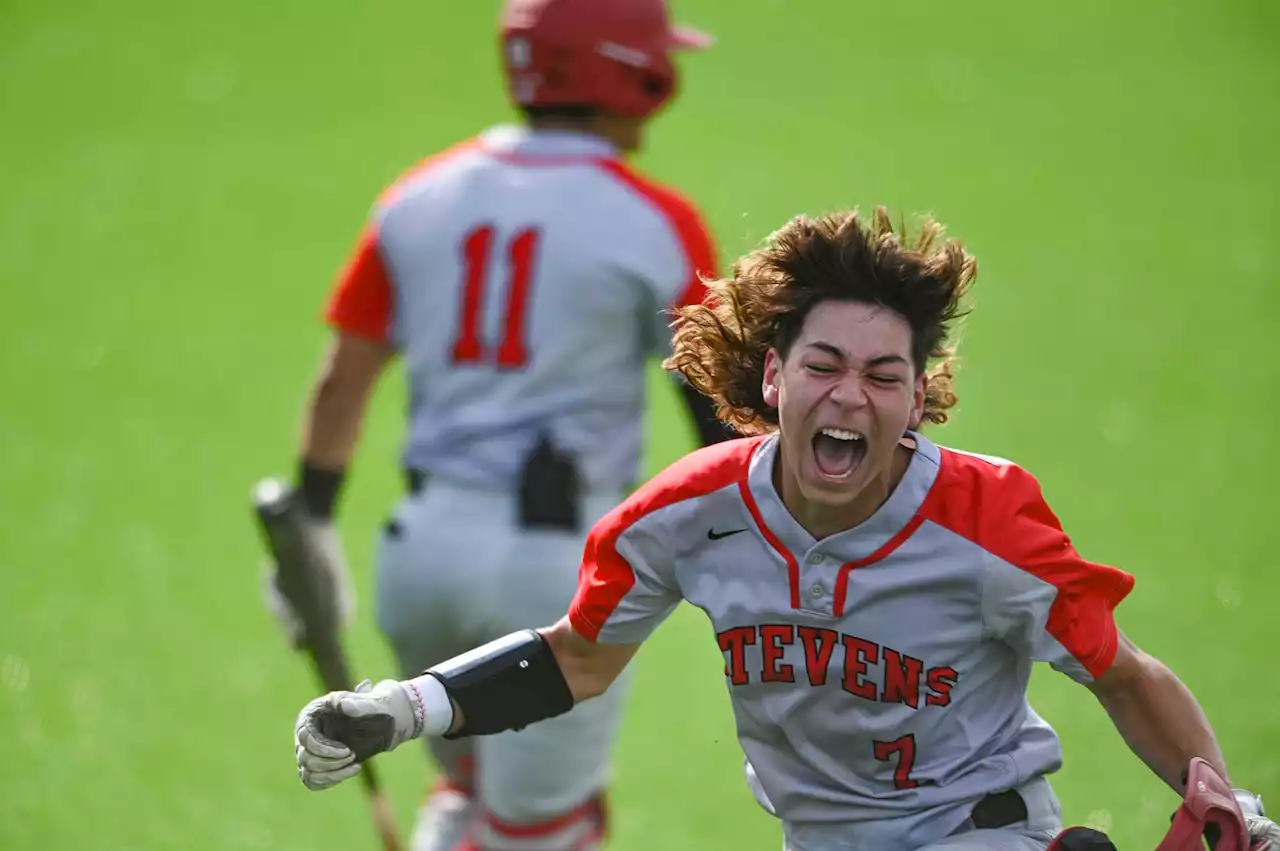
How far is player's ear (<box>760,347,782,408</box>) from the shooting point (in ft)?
11.7

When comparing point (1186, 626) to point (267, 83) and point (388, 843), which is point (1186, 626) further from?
point (267, 83)

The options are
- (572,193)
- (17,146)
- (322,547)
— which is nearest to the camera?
(572,193)

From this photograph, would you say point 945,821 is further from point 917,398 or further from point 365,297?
point 365,297

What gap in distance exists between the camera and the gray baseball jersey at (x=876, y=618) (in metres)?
3.42

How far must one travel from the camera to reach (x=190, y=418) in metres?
10.1

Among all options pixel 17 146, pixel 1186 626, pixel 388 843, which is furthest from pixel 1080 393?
pixel 17 146

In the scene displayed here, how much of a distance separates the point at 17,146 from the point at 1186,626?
29.7 feet

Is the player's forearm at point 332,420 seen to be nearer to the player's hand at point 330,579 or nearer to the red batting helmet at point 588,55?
the player's hand at point 330,579

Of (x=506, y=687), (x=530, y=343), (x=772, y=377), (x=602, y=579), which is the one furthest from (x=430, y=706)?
(x=530, y=343)

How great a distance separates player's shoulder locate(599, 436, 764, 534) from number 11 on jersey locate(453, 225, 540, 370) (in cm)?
153

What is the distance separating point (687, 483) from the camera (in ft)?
11.9

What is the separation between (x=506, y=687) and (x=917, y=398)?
3.01 ft

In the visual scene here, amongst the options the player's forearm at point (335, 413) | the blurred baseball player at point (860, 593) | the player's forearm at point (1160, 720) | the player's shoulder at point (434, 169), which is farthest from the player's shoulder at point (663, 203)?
the player's forearm at point (1160, 720)

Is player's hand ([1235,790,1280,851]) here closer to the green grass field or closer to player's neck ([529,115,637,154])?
the green grass field
